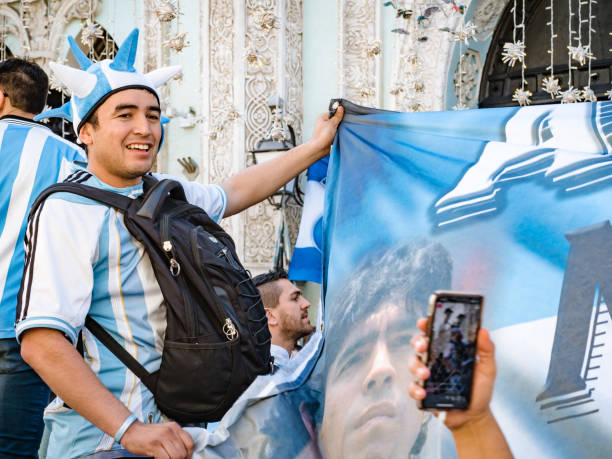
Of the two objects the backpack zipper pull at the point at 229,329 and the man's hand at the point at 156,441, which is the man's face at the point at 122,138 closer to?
the backpack zipper pull at the point at 229,329

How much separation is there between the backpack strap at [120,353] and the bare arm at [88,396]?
0.40 ft

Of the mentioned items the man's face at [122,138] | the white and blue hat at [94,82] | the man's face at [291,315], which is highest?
the white and blue hat at [94,82]

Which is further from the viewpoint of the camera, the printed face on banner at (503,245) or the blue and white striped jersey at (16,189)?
the blue and white striped jersey at (16,189)

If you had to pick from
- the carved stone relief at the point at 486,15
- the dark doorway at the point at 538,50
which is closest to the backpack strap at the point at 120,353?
the carved stone relief at the point at 486,15

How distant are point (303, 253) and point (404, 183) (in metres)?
0.85

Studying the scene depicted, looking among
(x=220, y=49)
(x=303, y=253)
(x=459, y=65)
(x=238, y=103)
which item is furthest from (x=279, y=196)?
(x=303, y=253)

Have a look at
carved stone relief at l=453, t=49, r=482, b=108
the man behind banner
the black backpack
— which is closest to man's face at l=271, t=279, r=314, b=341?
the man behind banner

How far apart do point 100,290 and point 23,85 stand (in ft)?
5.05

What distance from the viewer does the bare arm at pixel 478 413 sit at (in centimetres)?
116

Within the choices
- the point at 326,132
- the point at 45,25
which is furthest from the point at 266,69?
the point at 326,132

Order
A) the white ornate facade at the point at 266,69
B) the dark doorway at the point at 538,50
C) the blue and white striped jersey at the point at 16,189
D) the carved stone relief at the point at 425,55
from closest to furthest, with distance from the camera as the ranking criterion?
the blue and white striped jersey at the point at 16,189
the carved stone relief at the point at 425,55
the white ornate facade at the point at 266,69
the dark doorway at the point at 538,50

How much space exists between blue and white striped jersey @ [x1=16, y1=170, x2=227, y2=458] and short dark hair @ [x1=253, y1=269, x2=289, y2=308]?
6.26 feet

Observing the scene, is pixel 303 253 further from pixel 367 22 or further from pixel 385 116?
pixel 367 22

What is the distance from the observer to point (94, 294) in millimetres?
2008
